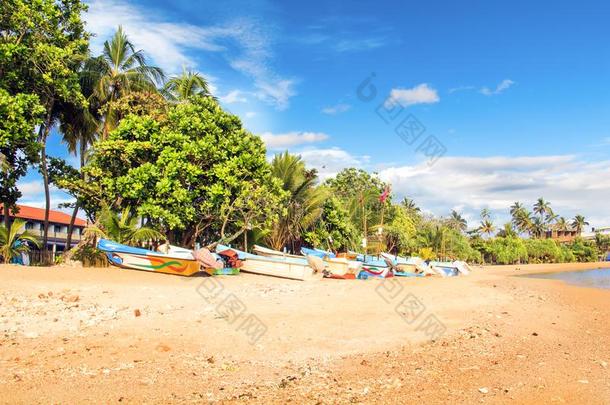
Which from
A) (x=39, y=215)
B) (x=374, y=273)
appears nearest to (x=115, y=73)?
(x=374, y=273)

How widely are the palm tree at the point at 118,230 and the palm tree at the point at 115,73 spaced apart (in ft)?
19.4

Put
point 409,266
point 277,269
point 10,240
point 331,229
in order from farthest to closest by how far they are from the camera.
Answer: point 331,229, point 409,266, point 277,269, point 10,240

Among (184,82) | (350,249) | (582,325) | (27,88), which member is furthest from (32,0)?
(350,249)

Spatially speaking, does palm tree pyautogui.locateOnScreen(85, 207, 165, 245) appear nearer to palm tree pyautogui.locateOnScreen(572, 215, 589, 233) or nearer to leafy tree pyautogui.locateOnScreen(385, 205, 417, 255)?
leafy tree pyautogui.locateOnScreen(385, 205, 417, 255)

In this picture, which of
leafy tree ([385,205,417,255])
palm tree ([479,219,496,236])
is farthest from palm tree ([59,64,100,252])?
palm tree ([479,219,496,236])

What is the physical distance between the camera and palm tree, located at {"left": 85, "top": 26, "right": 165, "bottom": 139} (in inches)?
876

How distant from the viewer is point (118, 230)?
18094 millimetres

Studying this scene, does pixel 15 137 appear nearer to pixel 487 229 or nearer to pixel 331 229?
pixel 331 229

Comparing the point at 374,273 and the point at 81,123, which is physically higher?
the point at 81,123

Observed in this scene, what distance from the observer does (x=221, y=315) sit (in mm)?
9383

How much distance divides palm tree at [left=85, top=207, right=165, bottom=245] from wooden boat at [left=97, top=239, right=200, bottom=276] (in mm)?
1463

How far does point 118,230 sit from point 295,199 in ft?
41.9

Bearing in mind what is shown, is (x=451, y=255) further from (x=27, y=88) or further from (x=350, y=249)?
(x=27, y=88)

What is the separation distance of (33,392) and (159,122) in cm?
1756
